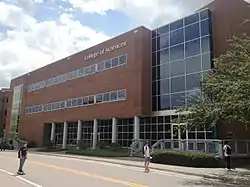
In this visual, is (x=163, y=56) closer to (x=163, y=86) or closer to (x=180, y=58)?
(x=180, y=58)

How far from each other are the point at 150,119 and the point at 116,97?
5.50m

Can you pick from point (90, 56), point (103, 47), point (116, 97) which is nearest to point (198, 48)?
point (116, 97)

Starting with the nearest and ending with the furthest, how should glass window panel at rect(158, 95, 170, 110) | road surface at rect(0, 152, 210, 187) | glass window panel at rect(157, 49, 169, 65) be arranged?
1. road surface at rect(0, 152, 210, 187)
2. glass window panel at rect(158, 95, 170, 110)
3. glass window panel at rect(157, 49, 169, 65)

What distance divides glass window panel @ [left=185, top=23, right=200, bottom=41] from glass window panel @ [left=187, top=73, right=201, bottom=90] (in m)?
4.02

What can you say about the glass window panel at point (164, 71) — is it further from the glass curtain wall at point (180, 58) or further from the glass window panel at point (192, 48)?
the glass window panel at point (192, 48)

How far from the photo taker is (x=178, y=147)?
2705 centimetres

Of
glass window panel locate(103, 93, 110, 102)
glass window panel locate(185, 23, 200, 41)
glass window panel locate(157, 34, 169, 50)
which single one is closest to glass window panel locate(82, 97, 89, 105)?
glass window panel locate(103, 93, 110, 102)

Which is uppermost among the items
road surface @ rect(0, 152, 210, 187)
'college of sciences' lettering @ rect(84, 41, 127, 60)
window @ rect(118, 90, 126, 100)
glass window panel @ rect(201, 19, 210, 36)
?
'college of sciences' lettering @ rect(84, 41, 127, 60)

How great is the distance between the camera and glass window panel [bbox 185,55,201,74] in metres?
32.5

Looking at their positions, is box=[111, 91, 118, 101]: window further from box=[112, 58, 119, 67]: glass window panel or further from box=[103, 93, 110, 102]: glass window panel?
box=[112, 58, 119, 67]: glass window panel

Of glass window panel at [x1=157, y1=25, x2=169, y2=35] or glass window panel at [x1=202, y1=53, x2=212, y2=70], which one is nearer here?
glass window panel at [x1=202, y1=53, x2=212, y2=70]

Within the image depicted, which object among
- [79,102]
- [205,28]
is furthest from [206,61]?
[79,102]

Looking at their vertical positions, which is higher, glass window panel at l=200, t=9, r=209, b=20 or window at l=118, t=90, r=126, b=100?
glass window panel at l=200, t=9, r=209, b=20

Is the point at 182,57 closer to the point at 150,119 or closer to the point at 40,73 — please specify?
the point at 150,119
